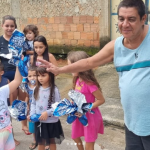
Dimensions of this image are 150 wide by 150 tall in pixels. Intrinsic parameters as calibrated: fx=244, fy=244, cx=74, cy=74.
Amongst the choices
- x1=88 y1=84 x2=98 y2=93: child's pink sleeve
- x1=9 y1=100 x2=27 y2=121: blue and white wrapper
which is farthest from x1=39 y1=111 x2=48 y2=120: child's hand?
x1=88 y1=84 x2=98 y2=93: child's pink sleeve

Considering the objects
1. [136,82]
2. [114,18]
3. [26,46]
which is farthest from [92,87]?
[114,18]

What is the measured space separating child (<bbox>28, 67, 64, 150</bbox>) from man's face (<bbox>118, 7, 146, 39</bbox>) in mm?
1307

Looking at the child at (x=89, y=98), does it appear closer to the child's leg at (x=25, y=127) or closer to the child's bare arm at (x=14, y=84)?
the child's bare arm at (x=14, y=84)

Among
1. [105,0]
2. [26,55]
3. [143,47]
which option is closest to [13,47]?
[26,55]

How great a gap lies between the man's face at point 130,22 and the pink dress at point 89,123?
3.20ft

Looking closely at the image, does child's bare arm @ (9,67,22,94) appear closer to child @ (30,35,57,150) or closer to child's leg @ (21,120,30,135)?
child @ (30,35,57,150)

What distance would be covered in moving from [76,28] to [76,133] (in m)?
4.88

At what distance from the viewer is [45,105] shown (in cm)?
285

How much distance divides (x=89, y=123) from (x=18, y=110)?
840mm

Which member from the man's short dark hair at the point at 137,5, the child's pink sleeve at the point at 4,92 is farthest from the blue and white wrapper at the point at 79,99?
the man's short dark hair at the point at 137,5

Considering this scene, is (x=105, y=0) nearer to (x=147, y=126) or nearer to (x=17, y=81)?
(x=17, y=81)

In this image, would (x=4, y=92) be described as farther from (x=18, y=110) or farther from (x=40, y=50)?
(x=40, y=50)

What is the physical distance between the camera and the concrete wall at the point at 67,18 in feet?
22.2

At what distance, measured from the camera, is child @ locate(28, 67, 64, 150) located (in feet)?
9.32
